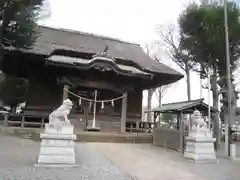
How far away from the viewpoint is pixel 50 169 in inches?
263

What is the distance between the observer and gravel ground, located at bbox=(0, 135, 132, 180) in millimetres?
6031

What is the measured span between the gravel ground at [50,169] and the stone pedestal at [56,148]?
0.28 m

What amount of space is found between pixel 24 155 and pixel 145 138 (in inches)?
270

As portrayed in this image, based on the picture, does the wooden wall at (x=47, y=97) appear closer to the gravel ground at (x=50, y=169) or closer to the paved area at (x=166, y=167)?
the paved area at (x=166, y=167)

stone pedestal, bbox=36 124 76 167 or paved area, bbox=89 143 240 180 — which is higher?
stone pedestal, bbox=36 124 76 167

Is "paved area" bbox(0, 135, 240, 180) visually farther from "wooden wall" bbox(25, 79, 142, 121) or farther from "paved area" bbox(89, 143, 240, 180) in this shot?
"wooden wall" bbox(25, 79, 142, 121)

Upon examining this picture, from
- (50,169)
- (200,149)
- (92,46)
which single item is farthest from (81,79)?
(50,169)

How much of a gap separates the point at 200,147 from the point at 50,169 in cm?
530

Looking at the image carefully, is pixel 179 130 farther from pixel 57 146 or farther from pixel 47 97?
pixel 47 97

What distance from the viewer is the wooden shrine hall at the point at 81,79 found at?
46.4 feet

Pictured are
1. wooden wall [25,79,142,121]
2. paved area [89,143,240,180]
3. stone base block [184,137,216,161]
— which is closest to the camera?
paved area [89,143,240,180]

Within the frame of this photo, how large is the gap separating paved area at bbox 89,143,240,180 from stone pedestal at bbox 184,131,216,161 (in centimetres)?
33

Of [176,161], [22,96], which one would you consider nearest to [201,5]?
[176,161]

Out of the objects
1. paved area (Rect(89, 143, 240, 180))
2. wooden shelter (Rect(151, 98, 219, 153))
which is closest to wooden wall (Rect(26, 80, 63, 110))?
wooden shelter (Rect(151, 98, 219, 153))
